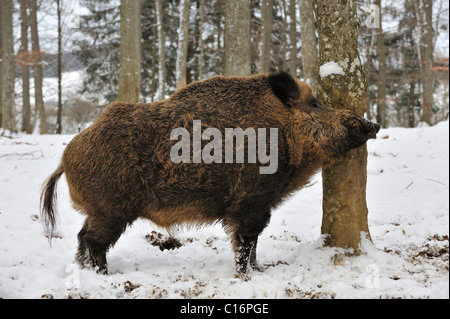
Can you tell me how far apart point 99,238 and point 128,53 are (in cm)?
569

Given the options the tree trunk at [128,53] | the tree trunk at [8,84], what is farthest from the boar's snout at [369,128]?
the tree trunk at [8,84]

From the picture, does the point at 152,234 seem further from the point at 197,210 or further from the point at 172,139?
the point at 172,139

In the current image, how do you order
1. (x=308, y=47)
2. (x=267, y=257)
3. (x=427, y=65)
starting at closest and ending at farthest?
1. (x=267, y=257)
2. (x=308, y=47)
3. (x=427, y=65)

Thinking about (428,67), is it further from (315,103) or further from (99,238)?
(99,238)

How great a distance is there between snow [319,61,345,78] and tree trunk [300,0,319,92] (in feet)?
12.8

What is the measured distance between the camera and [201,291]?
3.06 m

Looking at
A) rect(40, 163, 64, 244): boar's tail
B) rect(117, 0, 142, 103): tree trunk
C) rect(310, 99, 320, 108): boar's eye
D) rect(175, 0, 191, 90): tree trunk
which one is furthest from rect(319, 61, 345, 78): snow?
rect(175, 0, 191, 90): tree trunk

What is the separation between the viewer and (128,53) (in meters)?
8.29

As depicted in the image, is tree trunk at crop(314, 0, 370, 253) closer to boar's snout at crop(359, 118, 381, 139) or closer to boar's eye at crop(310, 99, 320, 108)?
boar's eye at crop(310, 99, 320, 108)

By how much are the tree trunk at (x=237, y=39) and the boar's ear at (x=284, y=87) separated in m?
3.58

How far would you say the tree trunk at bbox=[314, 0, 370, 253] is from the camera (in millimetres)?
3752

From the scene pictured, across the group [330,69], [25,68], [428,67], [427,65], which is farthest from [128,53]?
[25,68]

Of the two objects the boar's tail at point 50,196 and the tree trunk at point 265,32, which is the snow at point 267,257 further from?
the tree trunk at point 265,32
